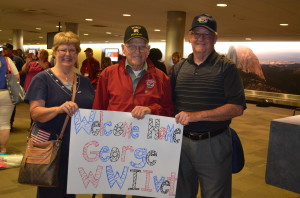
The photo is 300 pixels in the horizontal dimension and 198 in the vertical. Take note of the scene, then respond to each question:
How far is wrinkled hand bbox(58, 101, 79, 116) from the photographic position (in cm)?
204

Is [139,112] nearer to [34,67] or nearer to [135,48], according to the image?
[135,48]

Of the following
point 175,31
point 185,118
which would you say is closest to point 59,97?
point 185,118

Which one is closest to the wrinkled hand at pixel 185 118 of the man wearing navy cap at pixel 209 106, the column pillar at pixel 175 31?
the man wearing navy cap at pixel 209 106

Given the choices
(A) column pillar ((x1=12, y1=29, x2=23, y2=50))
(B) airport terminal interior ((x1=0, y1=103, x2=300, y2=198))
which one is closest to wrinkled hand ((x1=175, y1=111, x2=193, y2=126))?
(B) airport terminal interior ((x1=0, y1=103, x2=300, y2=198))

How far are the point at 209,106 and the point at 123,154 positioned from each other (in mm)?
678

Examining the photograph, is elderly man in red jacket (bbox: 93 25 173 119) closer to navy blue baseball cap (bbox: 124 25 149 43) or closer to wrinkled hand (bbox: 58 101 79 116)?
navy blue baseball cap (bbox: 124 25 149 43)

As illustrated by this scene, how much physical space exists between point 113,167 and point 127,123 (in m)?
0.32

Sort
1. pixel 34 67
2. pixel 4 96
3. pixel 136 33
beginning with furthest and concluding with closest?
pixel 34 67 → pixel 4 96 → pixel 136 33

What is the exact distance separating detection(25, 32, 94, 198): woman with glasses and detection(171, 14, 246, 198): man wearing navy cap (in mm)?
727

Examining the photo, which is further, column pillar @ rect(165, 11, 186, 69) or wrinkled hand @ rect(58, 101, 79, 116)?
column pillar @ rect(165, 11, 186, 69)

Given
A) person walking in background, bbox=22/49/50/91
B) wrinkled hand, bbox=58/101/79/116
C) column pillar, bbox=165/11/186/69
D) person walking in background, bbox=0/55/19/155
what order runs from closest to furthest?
wrinkled hand, bbox=58/101/79/116 → person walking in background, bbox=0/55/19/155 → person walking in background, bbox=22/49/50/91 → column pillar, bbox=165/11/186/69

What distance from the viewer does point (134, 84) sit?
88.3 inches

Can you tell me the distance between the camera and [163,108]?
7.46ft

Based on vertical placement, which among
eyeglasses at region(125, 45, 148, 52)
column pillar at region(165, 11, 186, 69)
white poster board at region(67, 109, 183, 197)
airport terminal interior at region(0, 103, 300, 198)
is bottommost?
airport terminal interior at region(0, 103, 300, 198)
